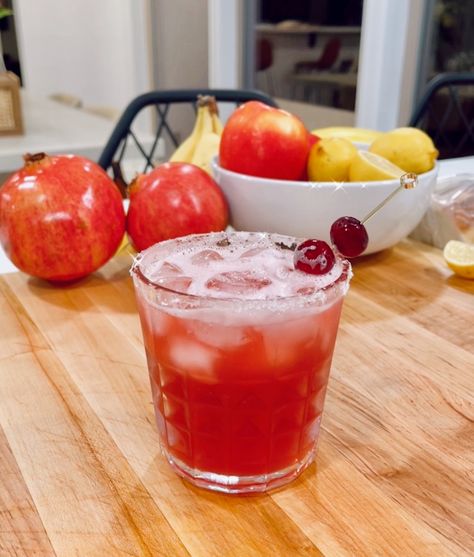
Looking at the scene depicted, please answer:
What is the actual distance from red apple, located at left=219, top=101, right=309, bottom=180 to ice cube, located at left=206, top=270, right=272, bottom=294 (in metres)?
0.45

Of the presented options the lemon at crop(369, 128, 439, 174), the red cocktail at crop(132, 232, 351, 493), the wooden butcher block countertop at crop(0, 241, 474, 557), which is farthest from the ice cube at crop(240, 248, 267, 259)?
the lemon at crop(369, 128, 439, 174)

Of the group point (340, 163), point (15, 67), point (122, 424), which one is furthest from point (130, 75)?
point (122, 424)

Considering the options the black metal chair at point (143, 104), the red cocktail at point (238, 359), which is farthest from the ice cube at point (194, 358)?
the black metal chair at point (143, 104)

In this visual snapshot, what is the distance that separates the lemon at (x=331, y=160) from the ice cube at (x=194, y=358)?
20.0 inches

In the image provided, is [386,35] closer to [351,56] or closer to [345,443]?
[351,56]

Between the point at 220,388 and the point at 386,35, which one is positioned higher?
the point at 386,35

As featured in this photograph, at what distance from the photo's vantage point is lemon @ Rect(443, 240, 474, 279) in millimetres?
868

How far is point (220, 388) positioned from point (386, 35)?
231 centimetres

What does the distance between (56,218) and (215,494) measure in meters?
0.46

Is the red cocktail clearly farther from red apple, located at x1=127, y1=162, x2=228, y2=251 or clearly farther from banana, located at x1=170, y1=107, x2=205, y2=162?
banana, located at x1=170, y1=107, x2=205, y2=162

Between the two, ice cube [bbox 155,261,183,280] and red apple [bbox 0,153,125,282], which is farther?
red apple [bbox 0,153,125,282]

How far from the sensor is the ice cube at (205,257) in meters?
0.51

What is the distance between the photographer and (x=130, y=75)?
181 inches

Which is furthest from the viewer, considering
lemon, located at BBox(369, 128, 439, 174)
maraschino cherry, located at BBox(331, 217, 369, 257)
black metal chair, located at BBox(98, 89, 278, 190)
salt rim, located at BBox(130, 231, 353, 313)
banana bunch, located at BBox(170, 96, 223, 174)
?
black metal chair, located at BBox(98, 89, 278, 190)
